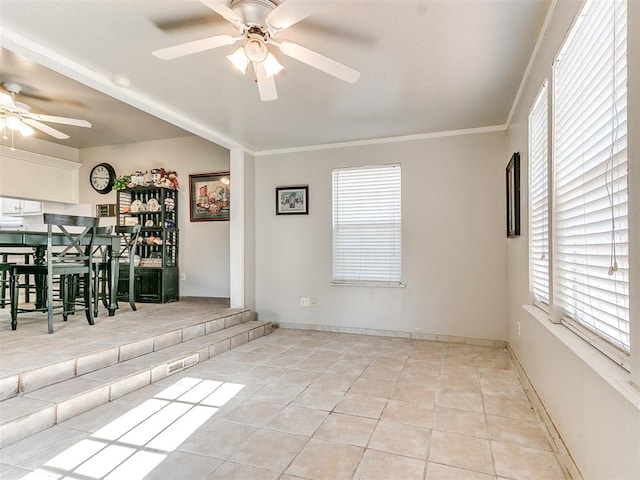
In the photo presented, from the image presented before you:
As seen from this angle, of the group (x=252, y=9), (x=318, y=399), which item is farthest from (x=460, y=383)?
(x=252, y=9)

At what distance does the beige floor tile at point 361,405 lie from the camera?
7.66 feet

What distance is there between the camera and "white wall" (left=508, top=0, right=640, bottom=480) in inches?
43.3

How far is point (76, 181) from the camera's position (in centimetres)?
606

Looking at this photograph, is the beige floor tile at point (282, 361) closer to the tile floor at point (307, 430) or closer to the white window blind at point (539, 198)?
the tile floor at point (307, 430)

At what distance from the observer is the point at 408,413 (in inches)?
91.9

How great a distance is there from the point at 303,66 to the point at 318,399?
239 centimetres

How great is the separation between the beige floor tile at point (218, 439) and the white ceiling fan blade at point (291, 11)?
87.3 inches

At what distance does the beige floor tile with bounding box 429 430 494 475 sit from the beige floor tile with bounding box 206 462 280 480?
2.67 ft

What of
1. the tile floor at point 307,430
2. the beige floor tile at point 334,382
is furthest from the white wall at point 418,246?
the beige floor tile at point 334,382

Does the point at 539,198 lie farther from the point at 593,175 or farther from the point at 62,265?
the point at 62,265

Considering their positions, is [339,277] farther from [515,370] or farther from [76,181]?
[76,181]

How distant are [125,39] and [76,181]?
4689 mm

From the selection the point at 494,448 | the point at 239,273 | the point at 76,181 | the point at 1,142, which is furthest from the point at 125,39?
the point at 76,181

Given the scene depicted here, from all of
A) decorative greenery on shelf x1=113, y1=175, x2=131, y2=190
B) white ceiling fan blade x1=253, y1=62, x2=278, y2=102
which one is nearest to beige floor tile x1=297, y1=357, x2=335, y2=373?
white ceiling fan blade x1=253, y1=62, x2=278, y2=102
